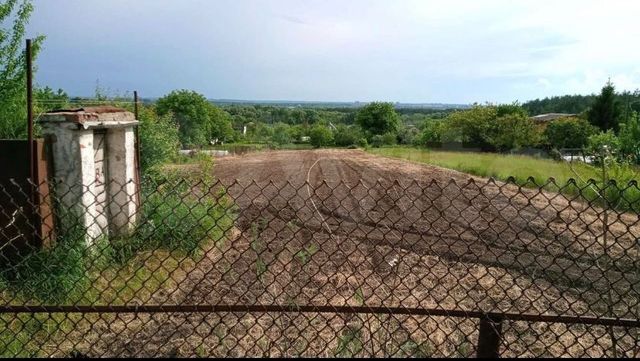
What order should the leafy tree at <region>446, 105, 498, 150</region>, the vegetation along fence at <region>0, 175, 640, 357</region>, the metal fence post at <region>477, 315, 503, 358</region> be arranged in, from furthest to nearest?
the leafy tree at <region>446, 105, 498, 150</region> → the vegetation along fence at <region>0, 175, 640, 357</region> → the metal fence post at <region>477, 315, 503, 358</region>

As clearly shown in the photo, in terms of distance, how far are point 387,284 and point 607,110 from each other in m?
51.2

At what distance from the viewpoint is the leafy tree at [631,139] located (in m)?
19.4

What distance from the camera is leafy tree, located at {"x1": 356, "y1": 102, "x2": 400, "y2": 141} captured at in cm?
6625

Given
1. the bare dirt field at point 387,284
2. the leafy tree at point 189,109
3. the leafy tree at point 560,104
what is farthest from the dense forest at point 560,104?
the bare dirt field at point 387,284

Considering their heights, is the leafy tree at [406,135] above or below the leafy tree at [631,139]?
below

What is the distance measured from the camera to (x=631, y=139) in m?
20.6

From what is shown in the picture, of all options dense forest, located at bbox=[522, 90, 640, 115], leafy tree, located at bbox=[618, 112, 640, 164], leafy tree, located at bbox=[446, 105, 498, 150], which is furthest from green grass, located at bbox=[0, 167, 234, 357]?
dense forest, located at bbox=[522, 90, 640, 115]

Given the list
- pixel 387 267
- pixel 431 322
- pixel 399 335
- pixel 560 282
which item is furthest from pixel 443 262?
pixel 399 335

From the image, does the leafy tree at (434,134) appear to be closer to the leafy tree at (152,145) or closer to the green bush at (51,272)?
the leafy tree at (152,145)

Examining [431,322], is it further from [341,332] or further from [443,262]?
[443,262]

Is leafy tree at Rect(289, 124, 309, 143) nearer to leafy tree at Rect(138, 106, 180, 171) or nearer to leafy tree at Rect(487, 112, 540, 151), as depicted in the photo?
leafy tree at Rect(487, 112, 540, 151)

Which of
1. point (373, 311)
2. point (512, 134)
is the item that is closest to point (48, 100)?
point (373, 311)

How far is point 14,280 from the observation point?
5191 mm

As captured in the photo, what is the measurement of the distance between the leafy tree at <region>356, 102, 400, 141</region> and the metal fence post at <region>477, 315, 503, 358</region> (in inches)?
2519
